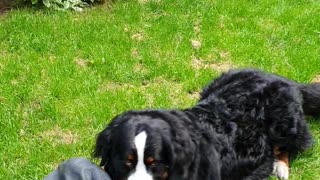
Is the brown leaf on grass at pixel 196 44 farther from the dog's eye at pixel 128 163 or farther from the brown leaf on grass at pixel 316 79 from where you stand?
the dog's eye at pixel 128 163

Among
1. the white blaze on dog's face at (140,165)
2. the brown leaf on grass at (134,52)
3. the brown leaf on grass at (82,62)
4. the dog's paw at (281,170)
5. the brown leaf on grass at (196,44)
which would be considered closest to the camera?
the white blaze on dog's face at (140,165)

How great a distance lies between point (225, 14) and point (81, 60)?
174 cm

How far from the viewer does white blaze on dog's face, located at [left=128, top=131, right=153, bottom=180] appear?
3.19 meters

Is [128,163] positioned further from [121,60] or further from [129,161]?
[121,60]

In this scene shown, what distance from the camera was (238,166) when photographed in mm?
3826

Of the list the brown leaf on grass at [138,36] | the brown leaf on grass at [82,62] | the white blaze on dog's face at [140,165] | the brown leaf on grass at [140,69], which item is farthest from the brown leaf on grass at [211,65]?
the white blaze on dog's face at [140,165]

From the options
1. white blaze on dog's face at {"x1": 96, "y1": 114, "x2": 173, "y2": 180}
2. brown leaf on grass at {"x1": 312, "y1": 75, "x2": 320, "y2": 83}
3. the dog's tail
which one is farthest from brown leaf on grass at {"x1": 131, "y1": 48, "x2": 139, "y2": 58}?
white blaze on dog's face at {"x1": 96, "y1": 114, "x2": 173, "y2": 180}

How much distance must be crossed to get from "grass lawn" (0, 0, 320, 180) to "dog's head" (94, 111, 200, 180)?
0.88 m

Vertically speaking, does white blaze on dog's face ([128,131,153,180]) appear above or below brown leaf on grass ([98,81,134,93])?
above

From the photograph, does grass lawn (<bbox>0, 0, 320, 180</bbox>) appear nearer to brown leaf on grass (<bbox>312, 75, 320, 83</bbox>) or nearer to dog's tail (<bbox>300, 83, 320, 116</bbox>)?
brown leaf on grass (<bbox>312, 75, 320, 83</bbox>)

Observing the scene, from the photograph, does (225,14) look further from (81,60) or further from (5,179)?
(5,179)

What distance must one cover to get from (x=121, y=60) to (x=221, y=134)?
194cm

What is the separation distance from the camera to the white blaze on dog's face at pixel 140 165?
10.5 ft

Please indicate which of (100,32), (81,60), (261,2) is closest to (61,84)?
(81,60)
